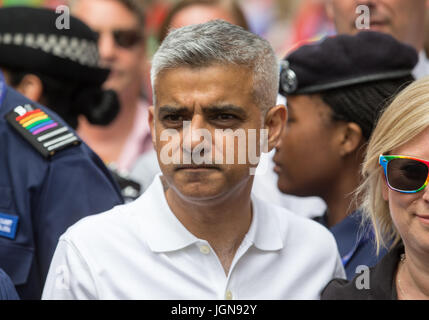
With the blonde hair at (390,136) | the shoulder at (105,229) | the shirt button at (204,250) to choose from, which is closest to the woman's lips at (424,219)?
the blonde hair at (390,136)

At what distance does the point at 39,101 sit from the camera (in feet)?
13.5

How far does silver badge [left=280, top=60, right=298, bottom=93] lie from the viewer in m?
4.06

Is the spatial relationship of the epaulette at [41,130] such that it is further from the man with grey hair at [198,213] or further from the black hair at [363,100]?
the black hair at [363,100]

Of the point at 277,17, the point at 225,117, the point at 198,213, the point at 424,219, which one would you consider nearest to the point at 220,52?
the point at 225,117

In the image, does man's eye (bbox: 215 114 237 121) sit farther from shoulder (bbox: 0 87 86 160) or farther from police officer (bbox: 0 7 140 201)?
police officer (bbox: 0 7 140 201)

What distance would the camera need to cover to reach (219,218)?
3.03 m

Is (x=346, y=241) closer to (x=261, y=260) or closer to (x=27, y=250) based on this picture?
(x=261, y=260)

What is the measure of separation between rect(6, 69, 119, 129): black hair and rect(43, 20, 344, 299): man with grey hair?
3.91 ft

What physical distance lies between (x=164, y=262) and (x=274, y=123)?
27.0 inches

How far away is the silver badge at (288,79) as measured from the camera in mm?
4062

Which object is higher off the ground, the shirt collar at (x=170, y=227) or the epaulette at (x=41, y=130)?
the epaulette at (x=41, y=130)

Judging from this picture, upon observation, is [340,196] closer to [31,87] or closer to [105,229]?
[105,229]

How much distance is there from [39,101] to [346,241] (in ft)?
5.40

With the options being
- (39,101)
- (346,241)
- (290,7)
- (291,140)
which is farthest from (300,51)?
(290,7)
